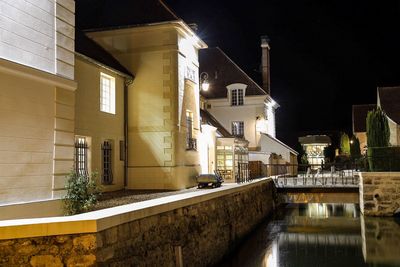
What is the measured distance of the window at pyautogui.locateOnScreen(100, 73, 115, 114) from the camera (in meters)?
16.6

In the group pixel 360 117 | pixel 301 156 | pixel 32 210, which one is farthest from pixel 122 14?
pixel 360 117

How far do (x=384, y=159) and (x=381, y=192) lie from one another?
1601 millimetres

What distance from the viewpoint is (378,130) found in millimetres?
23906

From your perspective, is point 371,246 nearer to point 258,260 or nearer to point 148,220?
point 258,260

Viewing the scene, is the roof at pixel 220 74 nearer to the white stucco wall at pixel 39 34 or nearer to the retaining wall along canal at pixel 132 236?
the retaining wall along canal at pixel 132 236

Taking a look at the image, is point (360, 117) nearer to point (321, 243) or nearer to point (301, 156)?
point (301, 156)

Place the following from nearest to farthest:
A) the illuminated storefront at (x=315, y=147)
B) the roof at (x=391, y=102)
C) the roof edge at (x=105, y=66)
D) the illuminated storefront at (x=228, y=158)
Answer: the roof edge at (x=105, y=66)
the illuminated storefront at (x=228, y=158)
the roof at (x=391, y=102)
the illuminated storefront at (x=315, y=147)

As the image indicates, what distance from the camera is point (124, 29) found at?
1825 cm

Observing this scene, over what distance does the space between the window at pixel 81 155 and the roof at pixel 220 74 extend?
792 inches

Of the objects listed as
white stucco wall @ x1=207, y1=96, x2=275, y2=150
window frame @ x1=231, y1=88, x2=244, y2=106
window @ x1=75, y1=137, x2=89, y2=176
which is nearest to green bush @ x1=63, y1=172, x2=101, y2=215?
window @ x1=75, y1=137, x2=89, y2=176

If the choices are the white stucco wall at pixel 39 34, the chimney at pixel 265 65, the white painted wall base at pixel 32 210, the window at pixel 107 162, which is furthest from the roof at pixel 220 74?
the white painted wall base at pixel 32 210

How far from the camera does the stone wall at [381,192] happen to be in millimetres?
22328

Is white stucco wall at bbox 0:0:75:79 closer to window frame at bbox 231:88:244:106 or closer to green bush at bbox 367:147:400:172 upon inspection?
green bush at bbox 367:147:400:172

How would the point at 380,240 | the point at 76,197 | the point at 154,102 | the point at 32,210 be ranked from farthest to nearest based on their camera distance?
the point at 154,102
the point at 380,240
the point at 76,197
the point at 32,210
